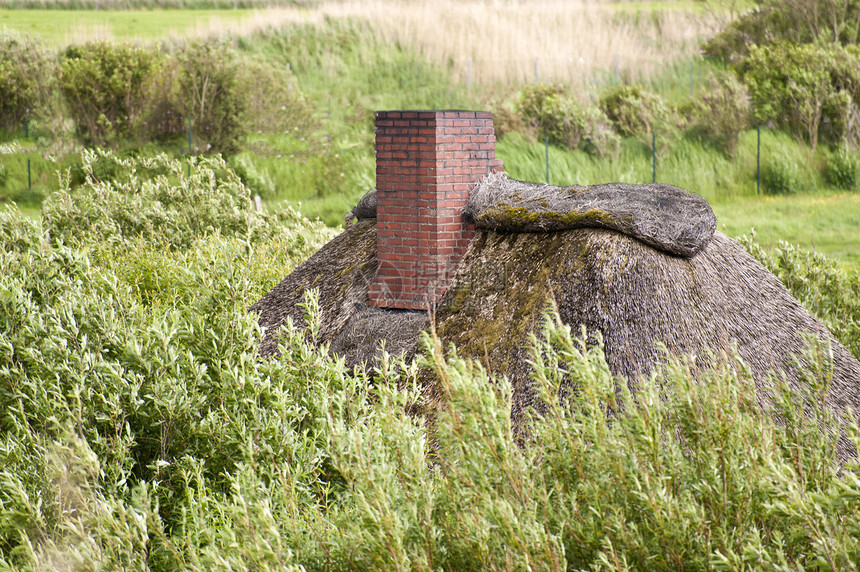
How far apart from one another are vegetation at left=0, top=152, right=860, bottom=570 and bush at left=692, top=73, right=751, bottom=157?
21872mm

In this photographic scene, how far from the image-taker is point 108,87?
84.1ft

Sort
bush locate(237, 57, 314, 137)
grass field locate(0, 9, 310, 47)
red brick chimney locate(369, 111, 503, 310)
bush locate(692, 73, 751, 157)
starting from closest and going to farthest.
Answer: red brick chimney locate(369, 111, 503, 310) → bush locate(692, 73, 751, 157) → bush locate(237, 57, 314, 137) → grass field locate(0, 9, 310, 47)

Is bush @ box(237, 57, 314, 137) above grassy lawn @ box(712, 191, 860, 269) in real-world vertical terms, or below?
above

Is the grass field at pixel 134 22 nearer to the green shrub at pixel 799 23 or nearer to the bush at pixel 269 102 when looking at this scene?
the bush at pixel 269 102

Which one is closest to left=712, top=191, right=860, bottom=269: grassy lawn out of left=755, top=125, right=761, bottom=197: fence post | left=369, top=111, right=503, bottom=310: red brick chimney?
left=755, top=125, right=761, bottom=197: fence post

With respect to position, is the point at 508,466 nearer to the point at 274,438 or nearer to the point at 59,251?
the point at 274,438

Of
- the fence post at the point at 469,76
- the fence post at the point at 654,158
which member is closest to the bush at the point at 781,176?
the fence post at the point at 654,158

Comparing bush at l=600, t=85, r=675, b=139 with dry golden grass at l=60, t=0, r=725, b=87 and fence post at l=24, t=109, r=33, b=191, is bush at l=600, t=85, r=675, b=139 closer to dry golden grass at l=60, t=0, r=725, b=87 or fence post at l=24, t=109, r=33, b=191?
dry golden grass at l=60, t=0, r=725, b=87

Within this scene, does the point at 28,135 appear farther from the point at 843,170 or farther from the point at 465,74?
the point at 843,170

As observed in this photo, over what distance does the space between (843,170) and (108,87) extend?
2253cm

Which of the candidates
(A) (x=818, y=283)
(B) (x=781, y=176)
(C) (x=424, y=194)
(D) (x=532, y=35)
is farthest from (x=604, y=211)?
(D) (x=532, y=35)

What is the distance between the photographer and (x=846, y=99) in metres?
24.1

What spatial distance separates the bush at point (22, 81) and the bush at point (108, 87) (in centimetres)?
122

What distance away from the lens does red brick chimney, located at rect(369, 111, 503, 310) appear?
725 centimetres
